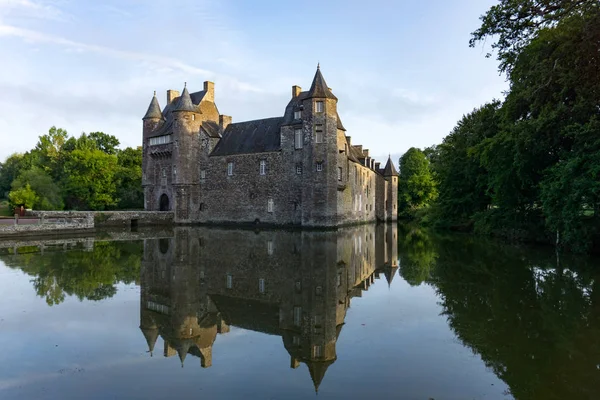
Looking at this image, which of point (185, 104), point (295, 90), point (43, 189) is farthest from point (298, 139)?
point (43, 189)

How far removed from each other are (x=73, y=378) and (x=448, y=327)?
5.83m

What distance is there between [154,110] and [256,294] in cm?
3612

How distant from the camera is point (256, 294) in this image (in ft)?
32.9

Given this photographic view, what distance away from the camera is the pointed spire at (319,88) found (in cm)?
3123

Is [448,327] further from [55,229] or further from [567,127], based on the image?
[55,229]

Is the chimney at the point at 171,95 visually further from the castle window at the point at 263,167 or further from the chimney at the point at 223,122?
the castle window at the point at 263,167

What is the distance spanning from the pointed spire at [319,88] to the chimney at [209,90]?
12.7 meters

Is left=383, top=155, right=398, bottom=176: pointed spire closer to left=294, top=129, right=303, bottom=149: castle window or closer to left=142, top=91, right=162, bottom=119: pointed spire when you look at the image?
left=294, top=129, right=303, bottom=149: castle window

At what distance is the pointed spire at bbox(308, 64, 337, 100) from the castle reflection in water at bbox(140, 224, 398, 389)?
52.7 ft

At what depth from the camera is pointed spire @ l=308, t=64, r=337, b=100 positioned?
3123 cm

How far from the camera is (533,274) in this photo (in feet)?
41.6

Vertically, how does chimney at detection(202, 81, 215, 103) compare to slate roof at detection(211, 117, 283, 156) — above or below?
above

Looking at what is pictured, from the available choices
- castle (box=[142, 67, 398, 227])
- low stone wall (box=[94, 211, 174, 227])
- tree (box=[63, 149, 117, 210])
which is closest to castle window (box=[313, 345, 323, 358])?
castle (box=[142, 67, 398, 227])

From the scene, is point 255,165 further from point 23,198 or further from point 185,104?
point 23,198
